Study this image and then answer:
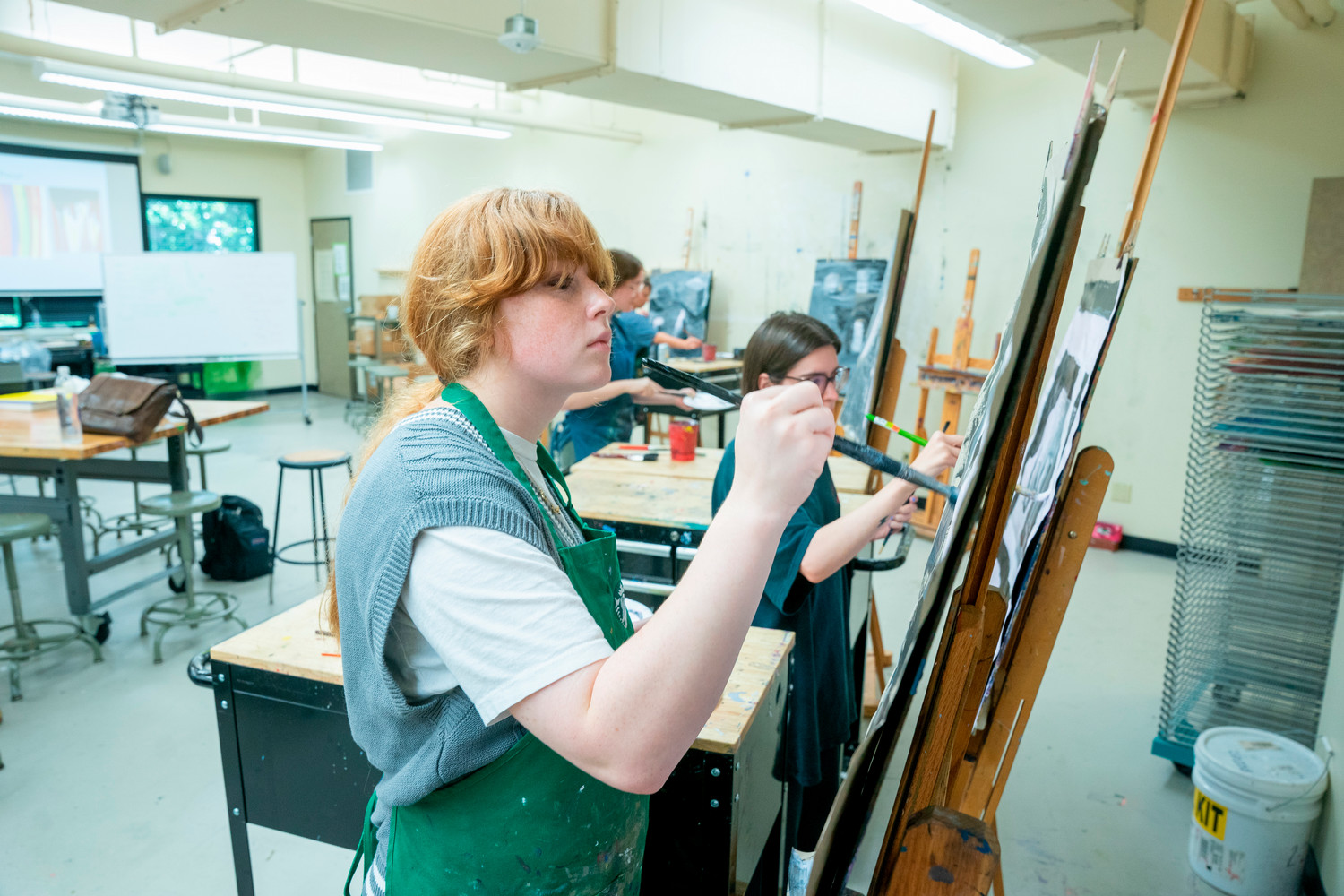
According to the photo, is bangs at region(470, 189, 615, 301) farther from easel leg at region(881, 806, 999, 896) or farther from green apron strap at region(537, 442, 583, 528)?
easel leg at region(881, 806, 999, 896)

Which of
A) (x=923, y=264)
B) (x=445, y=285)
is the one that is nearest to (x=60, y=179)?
(x=923, y=264)

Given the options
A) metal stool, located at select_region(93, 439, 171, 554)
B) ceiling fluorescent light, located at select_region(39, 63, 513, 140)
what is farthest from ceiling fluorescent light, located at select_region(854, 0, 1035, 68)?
ceiling fluorescent light, located at select_region(39, 63, 513, 140)

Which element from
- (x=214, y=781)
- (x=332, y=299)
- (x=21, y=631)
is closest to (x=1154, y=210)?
(x=214, y=781)

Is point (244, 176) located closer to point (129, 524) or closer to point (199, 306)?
point (199, 306)

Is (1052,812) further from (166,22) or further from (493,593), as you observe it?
(166,22)

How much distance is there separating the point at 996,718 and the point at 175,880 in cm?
202

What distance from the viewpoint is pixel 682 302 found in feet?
21.2

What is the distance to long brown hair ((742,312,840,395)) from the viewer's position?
1.62m

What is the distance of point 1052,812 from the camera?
2.29 metres

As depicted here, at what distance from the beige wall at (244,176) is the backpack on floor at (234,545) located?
5906mm

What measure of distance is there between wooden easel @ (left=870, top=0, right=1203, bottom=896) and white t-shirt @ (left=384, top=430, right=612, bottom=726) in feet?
1.15

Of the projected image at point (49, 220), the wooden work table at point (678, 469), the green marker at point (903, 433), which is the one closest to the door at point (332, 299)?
the projected image at point (49, 220)

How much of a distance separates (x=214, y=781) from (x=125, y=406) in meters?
1.65

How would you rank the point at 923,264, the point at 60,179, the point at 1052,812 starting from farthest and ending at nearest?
the point at 60,179 → the point at 923,264 → the point at 1052,812
